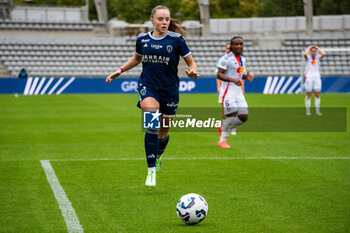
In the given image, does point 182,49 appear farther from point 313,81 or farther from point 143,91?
point 313,81

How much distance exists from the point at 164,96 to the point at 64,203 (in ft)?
6.29

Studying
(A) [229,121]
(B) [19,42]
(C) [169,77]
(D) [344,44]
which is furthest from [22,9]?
(C) [169,77]

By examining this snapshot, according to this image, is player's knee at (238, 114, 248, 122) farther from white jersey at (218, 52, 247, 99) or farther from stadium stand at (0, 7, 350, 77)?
stadium stand at (0, 7, 350, 77)

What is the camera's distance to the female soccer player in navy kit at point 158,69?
7266 millimetres

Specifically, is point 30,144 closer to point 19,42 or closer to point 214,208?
point 214,208

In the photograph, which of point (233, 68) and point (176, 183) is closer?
point (176, 183)

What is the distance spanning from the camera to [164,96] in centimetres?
746

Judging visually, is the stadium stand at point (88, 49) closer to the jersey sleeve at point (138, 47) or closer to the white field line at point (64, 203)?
the white field line at point (64, 203)

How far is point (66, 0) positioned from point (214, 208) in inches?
2289

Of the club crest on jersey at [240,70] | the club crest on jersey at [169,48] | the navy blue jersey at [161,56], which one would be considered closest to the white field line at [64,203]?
the navy blue jersey at [161,56]

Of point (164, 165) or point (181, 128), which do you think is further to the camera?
point (181, 128)

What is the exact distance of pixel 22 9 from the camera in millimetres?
41969

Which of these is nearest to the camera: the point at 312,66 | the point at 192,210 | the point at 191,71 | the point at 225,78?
the point at 192,210

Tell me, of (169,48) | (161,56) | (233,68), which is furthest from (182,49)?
(233,68)
